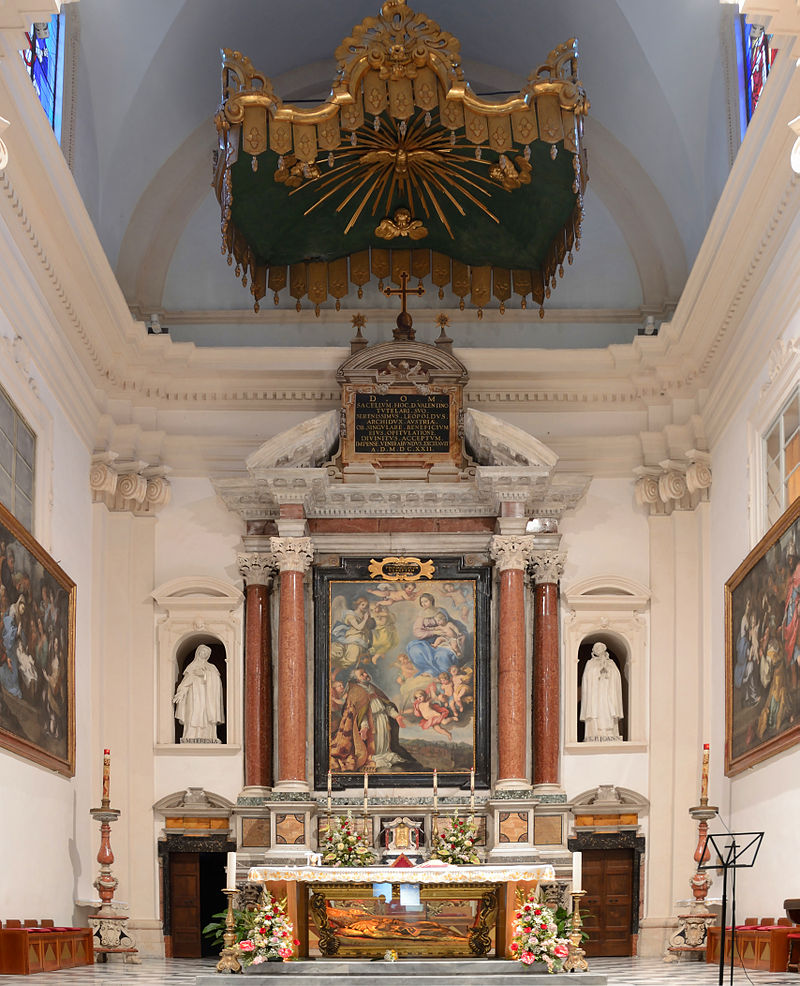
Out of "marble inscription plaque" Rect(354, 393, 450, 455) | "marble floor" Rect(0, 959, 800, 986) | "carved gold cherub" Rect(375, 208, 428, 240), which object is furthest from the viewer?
"marble inscription plaque" Rect(354, 393, 450, 455)

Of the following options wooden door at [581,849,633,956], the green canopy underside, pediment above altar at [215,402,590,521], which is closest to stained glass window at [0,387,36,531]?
pediment above altar at [215,402,590,521]

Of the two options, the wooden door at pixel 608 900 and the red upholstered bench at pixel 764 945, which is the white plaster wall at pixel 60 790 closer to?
the wooden door at pixel 608 900

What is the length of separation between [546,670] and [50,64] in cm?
765

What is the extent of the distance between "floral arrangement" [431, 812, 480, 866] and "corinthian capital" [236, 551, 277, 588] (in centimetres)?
314

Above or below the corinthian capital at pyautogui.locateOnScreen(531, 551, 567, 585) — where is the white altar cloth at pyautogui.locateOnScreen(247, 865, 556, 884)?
below

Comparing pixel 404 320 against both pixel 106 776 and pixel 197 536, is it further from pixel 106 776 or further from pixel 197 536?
pixel 106 776

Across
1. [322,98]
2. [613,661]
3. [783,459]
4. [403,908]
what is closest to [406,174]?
[322,98]

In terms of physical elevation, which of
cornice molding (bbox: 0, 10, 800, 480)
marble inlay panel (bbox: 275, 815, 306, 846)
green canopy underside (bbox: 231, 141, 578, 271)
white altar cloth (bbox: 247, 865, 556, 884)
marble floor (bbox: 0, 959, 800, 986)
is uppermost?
green canopy underside (bbox: 231, 141, 578, 271)

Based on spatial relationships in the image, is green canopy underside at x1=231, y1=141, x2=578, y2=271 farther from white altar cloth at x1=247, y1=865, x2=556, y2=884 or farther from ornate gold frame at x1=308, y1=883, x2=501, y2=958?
ornate gold frame at x1=308, y1=883, x2=501, y2=958

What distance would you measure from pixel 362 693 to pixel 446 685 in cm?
86

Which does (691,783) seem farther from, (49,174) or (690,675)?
(49,174)

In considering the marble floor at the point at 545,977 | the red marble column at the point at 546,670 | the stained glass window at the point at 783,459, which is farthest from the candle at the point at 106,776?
the stained glass window at the point at 783,459

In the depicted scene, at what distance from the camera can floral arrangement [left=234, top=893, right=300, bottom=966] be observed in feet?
42.3

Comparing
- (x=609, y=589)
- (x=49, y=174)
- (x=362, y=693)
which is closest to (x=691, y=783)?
(x=609, y=589)
